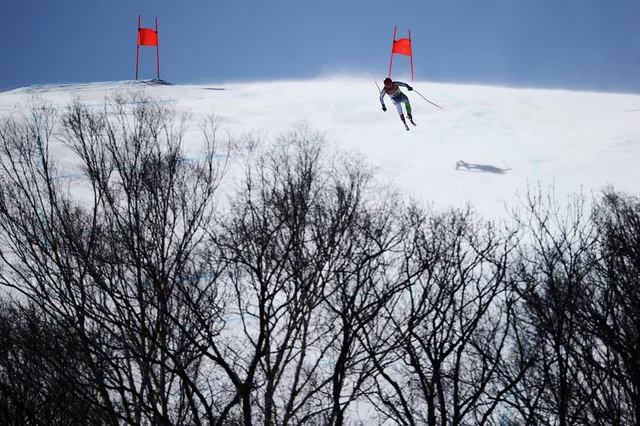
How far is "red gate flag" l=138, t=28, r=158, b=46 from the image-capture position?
1612cm

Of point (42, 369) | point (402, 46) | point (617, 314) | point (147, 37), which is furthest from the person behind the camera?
point (147, 37)

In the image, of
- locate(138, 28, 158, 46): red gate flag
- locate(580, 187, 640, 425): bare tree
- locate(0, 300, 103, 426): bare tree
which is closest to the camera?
locate(0, 300, 103, 426): bare tree

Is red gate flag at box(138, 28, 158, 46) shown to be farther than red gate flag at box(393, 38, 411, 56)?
Yes

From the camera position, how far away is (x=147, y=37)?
1627 cm

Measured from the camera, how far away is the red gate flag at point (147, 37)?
16.1 meters

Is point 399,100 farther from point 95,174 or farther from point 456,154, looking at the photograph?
point 456,154

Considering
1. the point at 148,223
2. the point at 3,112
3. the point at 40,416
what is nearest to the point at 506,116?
the point at 148,223

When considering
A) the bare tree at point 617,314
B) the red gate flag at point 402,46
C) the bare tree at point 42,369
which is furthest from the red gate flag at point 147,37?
the bare tree at point 617,314

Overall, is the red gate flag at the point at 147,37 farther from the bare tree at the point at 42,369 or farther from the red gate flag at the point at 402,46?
the bare tree at the point at 42,369

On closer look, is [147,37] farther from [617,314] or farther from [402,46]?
[617,314]

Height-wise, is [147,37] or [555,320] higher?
[147,37]

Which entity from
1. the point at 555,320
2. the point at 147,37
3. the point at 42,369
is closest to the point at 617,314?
the point at 555,320

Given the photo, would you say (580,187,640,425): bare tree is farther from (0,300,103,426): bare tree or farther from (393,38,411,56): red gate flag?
(0,300,103,426): bare tree

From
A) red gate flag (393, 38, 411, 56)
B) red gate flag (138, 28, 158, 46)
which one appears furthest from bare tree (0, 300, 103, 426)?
red gate flag (393, 38, 411, 56)
